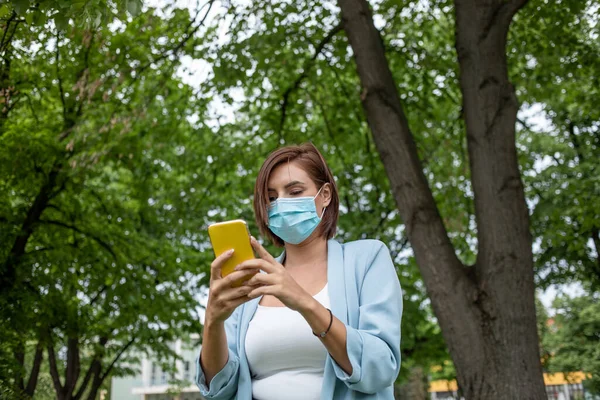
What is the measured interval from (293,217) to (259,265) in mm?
452

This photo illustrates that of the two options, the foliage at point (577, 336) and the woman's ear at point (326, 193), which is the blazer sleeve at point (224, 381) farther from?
the foliage at point (577, 336)

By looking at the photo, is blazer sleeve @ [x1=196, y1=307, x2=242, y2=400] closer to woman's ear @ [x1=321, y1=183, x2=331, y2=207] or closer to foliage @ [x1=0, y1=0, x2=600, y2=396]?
woman's ear @ [x1=321, y1=183, x2=331, y2=207]

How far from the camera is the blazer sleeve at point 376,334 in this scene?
208cm

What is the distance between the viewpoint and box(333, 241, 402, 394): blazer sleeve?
6.82 ft

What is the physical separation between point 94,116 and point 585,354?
61.7 ft

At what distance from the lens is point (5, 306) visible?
732cm

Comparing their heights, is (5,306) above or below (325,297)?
above

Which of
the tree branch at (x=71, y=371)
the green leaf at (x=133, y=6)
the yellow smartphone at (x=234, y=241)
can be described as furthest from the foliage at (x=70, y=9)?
the tree branch at (x=71, y=371)

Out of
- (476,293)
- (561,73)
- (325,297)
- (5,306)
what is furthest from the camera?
(561,73)

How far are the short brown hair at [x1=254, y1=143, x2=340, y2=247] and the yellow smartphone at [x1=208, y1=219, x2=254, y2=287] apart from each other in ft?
1.42

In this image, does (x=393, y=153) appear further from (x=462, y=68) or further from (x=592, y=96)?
(x=592, y=96)

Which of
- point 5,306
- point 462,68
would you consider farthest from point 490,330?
point 5,306

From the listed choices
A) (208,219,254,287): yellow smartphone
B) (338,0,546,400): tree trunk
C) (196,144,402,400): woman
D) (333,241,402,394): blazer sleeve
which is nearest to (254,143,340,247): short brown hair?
(196,144,402,400): woman

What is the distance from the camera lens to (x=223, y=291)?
6.89ft
